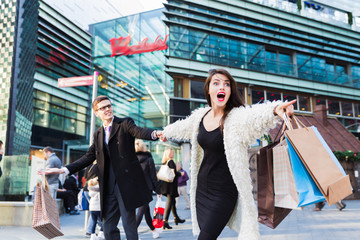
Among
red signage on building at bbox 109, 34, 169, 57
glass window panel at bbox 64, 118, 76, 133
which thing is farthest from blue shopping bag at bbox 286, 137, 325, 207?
glass window panel at bbox 64, 118, 76, 133

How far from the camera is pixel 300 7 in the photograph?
95.5 feet

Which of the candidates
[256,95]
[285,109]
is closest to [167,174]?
[285,109]

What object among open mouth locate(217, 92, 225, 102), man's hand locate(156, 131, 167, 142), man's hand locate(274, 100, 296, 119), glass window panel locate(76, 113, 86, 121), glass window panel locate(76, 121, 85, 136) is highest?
glass window panel locate(76, 113, 86, 121)

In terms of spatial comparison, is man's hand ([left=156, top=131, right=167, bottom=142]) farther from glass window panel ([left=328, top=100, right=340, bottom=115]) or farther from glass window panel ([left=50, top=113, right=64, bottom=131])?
glass window panel ([left=328, top=100, right=340, bottom=115])

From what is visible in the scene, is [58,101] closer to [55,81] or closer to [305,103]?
[55,81]

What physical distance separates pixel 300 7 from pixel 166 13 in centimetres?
1414

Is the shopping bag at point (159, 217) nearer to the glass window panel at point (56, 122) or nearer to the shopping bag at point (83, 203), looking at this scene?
the shopping bag at point (83, 203)

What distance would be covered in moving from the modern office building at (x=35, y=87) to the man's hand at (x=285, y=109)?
8.20m

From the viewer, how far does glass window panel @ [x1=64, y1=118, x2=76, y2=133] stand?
90.5 feet

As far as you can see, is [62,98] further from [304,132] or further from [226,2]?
[304,132]

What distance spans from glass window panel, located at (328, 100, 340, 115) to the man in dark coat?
27.4 meters

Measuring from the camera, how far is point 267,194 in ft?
9.09

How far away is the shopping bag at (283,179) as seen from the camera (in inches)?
97.7

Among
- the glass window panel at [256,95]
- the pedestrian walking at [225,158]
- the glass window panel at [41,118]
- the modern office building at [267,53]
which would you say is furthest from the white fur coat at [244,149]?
the glass window panel at [41,118]
